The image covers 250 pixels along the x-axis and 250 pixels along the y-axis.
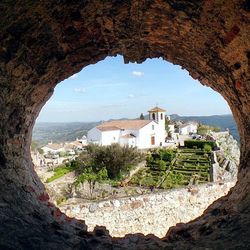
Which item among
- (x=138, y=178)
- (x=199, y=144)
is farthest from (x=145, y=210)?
(x=199, y=144)

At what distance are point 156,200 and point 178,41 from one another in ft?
25.0

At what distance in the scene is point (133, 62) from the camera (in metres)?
4.54

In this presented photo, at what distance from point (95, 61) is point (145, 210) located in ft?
22.3

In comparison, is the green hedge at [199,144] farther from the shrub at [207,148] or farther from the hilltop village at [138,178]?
the shrub at [207,148]

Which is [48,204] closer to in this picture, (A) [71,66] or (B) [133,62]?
(A) [71,66]

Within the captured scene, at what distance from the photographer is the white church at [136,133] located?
57119 millimetres

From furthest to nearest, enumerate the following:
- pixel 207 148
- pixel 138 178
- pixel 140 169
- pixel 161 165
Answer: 1. pixel 207 148
2. pixel 140 169
3. pixel 161 165
4. pixel 138 178

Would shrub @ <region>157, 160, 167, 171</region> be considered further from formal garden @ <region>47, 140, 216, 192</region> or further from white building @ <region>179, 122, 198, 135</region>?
white building @ <region>179, 122, 198, 135</region>

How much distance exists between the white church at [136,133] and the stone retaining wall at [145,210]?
1753 inches

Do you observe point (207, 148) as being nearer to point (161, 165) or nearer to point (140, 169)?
point (161, 165)

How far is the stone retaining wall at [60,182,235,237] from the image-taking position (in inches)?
367

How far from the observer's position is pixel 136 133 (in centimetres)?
5744

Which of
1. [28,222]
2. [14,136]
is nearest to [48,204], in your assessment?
[14,136]

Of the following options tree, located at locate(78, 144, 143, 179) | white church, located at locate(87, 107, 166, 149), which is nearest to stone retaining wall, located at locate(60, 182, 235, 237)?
tree, located at locate(78, 144, 143, 179)
